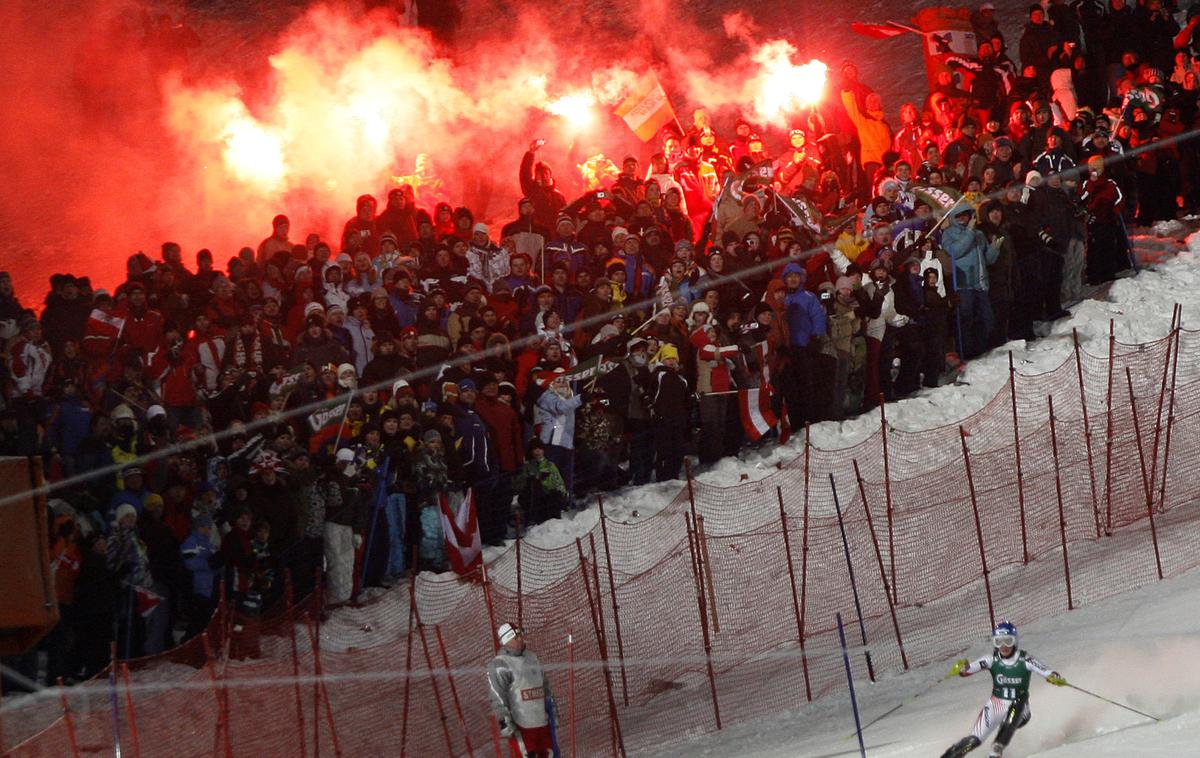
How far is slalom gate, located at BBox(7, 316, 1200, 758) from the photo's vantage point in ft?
44.7

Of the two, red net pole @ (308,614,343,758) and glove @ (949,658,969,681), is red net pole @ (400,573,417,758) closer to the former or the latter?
red net pole @ (308,614,343,758)

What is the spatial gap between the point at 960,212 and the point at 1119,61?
5096 millimetres

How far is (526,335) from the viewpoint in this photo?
17.1 m

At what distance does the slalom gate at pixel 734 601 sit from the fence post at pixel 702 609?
35 millimetres

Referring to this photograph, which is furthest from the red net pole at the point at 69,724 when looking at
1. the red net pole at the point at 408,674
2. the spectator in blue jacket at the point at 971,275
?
the spectator in blue jacket at the point at 971,275

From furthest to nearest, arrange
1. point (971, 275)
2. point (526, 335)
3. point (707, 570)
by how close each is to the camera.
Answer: point (971, 275), point (526, 335), point (707, 570)

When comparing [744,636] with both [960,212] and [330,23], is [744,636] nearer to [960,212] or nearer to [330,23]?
[960,212]

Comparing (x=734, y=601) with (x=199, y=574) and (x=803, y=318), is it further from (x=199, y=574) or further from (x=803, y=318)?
(x=199, y=574)

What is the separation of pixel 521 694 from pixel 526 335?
16.8 ft

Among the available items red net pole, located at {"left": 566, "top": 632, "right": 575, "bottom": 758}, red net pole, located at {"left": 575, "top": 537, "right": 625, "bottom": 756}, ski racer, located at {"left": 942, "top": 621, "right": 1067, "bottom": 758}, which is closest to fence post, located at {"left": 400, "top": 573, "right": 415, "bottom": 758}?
red net pole, located at {"left": 566, "top": 632, "right": 575, "bottom": 758}

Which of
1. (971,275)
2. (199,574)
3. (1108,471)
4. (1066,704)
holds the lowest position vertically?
(1066,704)

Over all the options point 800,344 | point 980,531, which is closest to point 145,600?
point 800,344

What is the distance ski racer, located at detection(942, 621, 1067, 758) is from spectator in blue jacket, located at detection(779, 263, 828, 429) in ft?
18.4

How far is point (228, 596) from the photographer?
14688 mm
